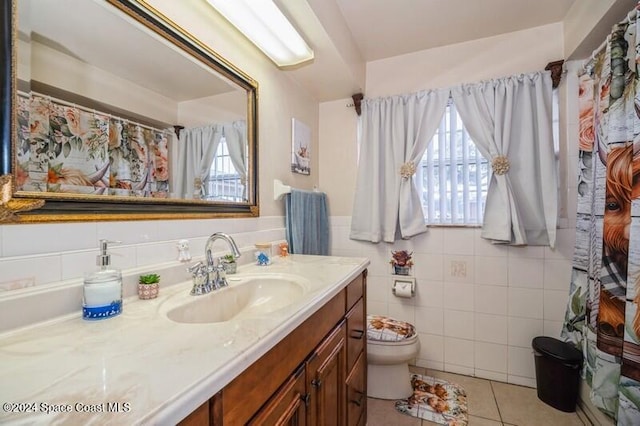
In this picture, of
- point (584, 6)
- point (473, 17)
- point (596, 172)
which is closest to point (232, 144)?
point (473, 17)

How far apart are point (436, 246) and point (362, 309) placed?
0.93 m

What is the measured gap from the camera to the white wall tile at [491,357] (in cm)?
193

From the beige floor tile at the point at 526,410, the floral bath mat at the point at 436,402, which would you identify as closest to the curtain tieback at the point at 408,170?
the floral bath mat at the point at 436,402

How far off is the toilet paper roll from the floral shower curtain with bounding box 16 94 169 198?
1.66 meters

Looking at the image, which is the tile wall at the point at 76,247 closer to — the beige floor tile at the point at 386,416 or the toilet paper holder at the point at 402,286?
the beige floor tile at the point at 386,416

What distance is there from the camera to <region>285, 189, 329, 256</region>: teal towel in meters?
1.79

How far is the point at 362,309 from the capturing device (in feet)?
4.68

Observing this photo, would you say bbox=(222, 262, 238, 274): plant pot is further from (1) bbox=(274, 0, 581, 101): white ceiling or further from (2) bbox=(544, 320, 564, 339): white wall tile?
(2) bbox=(544, 320, 564, 339): white wall tile

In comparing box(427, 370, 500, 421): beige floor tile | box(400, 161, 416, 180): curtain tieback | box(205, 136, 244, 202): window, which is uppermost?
box(400, 161, 416, 180): curtain tieback

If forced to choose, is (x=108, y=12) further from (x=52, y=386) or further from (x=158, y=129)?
(x=52, y=386)

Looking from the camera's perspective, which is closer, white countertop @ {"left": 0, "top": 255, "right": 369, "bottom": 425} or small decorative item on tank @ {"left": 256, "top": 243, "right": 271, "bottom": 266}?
white countertop @ {"left": 0, "top": 255, "right": 369, "bottom": 425}

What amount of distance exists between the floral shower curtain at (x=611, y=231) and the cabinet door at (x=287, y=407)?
1.28 meters

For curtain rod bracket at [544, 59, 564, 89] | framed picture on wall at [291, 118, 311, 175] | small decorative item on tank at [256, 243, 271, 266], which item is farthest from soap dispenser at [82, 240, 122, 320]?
curtain rod bracket at [544, 59, 564, 89]

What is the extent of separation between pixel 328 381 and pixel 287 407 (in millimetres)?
298
